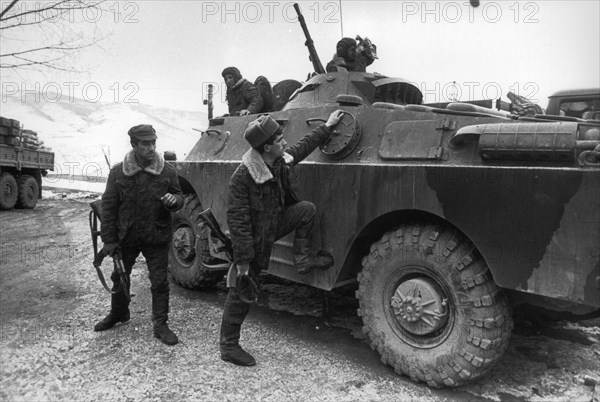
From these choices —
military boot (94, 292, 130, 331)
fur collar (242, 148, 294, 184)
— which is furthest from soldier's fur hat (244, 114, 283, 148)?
military boot (94, 292, 130, 331)

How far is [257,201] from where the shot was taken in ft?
12.1

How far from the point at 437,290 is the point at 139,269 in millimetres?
4444

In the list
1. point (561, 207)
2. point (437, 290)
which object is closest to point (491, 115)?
point (561, 207)

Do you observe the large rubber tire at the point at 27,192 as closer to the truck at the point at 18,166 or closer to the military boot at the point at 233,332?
the truck at the point at 18,166

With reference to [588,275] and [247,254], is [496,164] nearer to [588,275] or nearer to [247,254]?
[588,275]

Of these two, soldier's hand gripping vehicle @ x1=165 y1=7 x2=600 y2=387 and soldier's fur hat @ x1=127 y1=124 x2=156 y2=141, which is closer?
soldier's hand gripping vehicle @ x1=165 y1=7 x2=600 y2=387

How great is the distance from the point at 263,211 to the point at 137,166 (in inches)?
45.2

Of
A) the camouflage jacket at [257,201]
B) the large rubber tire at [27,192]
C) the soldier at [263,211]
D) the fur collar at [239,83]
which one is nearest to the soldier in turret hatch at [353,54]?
the fur collar at [239,83]

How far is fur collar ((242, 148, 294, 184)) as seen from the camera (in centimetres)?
362

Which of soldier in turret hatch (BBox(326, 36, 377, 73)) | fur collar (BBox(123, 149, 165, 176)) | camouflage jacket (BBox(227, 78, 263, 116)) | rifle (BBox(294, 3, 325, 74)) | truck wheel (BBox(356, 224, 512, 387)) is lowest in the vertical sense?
truck wheel (BBox(356, 224, 512, 387))

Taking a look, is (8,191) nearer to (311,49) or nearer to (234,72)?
(234,72)

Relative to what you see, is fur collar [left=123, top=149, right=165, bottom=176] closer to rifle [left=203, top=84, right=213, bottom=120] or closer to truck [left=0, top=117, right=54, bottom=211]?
rifle [left=203, top=84, right=213, bottom=120]

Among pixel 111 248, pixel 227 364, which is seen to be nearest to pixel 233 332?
pixel 227 364

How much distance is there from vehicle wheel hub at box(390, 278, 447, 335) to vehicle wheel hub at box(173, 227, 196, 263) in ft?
9.00
